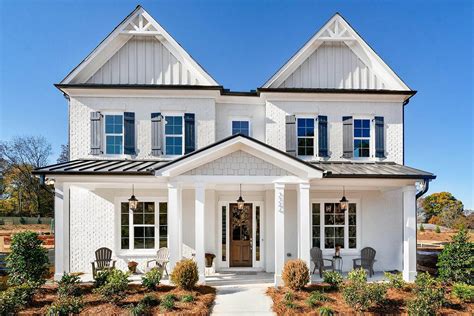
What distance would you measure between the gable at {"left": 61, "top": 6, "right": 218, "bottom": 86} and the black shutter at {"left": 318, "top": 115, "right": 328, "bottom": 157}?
4.53 metres

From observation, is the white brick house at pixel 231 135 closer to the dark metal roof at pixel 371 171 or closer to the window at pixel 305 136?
the window at pixel 305 136

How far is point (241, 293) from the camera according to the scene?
870cm

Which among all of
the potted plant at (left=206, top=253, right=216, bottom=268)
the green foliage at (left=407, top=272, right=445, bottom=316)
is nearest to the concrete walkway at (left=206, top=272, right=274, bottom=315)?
the potted plant at (left=206, top=253, right=216, bottom=268)

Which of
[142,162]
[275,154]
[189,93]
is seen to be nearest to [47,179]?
[142,162]

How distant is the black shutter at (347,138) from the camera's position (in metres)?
11.9

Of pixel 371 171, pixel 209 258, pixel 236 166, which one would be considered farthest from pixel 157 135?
pixel 371 171

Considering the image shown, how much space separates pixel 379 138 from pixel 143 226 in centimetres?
1002

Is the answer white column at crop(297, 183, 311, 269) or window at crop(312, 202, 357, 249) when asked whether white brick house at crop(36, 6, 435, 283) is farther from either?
white column at crop(297, 183, 311, 269)

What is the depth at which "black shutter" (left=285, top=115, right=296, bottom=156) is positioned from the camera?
1180 cm

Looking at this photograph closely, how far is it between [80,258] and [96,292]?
3.60 meters

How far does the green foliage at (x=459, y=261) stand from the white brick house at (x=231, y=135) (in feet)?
8.05

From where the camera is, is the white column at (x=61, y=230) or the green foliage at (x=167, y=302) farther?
the white column at (x=61, y=230)

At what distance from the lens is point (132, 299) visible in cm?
788

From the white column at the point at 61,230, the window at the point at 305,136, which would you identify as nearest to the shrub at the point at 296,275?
the window at the point at 305,136
